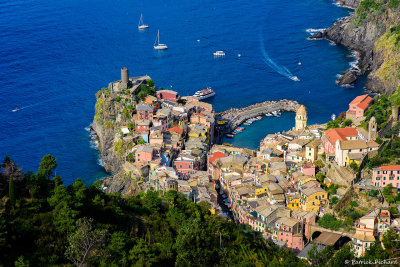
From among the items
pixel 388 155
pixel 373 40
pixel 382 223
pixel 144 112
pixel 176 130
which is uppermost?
pixel 373 40

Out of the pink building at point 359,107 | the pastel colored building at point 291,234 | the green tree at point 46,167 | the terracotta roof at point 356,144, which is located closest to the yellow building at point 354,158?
the terracotta roof at point 356,144

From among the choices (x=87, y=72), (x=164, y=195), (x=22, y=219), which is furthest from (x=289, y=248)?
(x=87, y=72)

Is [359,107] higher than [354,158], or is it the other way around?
[359,107]

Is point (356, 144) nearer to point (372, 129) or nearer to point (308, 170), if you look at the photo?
point (372, 129)

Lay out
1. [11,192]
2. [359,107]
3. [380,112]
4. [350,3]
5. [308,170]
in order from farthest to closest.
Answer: [350,3]
[359,107]
[380,112]
[308,170]
[11,192]

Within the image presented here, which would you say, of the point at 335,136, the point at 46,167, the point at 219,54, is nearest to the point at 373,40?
the point at 219,54

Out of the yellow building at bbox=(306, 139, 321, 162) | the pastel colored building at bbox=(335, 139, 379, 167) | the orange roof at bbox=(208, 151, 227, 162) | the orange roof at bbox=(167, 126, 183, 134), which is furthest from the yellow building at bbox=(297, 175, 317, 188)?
the orange roof at bbox=(167, 126, 183, 134)

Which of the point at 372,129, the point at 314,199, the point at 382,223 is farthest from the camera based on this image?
the point at 372,129
